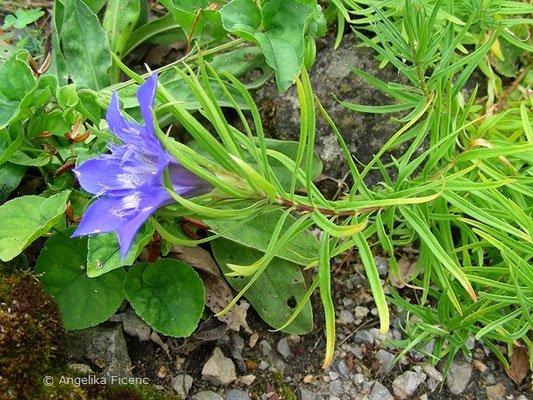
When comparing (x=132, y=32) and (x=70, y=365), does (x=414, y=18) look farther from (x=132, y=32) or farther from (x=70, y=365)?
(x=70, y=365)

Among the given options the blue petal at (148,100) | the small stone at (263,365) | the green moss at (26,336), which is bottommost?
the small stone at (263,365)

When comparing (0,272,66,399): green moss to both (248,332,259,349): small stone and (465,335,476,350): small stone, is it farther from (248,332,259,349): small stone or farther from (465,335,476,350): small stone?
(465,335,476,350): small stone

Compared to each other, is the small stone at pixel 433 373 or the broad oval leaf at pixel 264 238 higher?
the broad oval leaf at pixel 264 238

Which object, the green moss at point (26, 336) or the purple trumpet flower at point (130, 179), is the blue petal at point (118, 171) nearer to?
the purple trumpet flower at point (130, 179)

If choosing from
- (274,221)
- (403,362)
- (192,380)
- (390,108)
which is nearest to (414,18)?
(390,108)

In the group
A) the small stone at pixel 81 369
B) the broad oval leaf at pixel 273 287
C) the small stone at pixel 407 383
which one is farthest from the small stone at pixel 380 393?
the small stone at pixel 81 369
